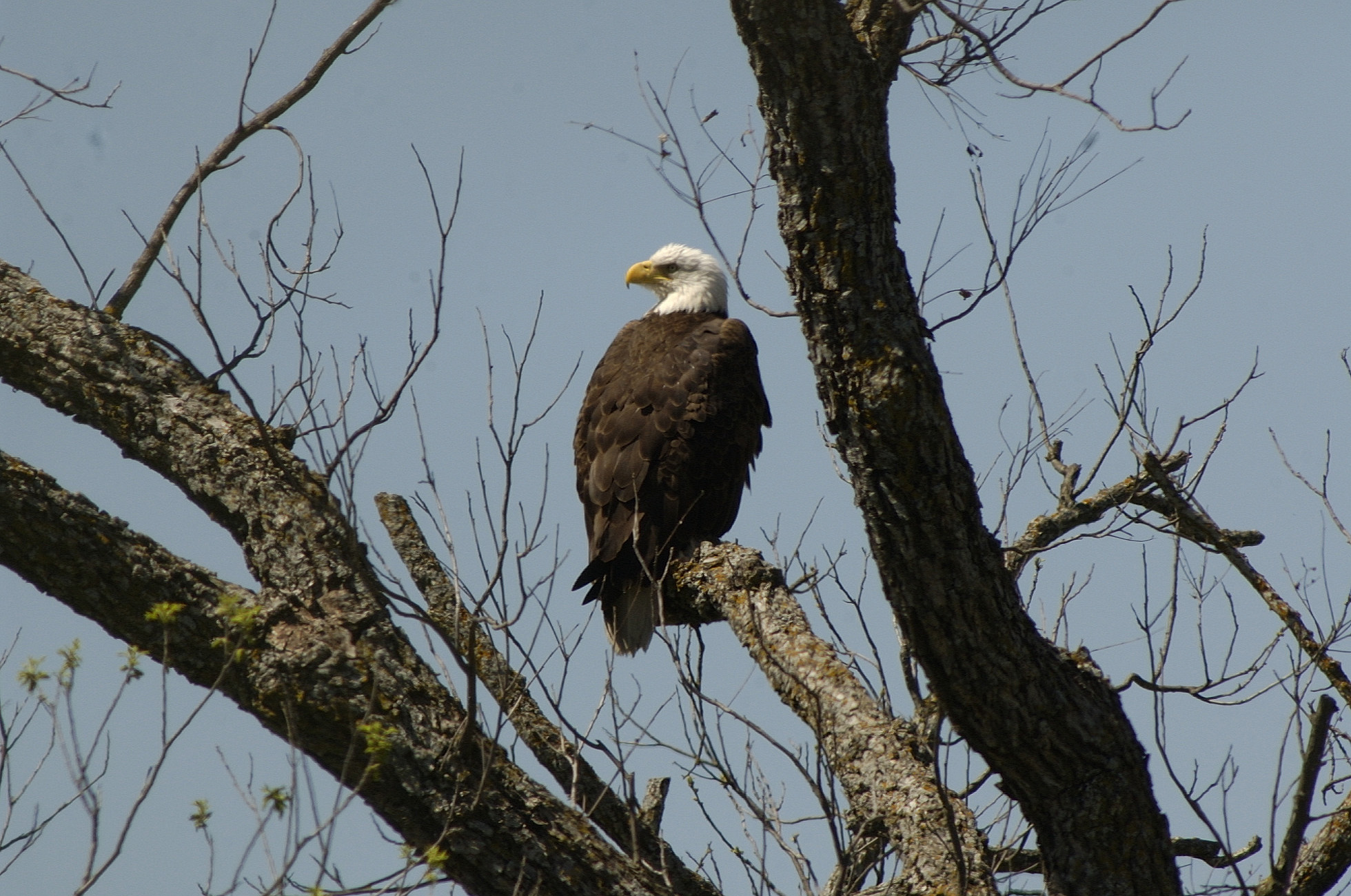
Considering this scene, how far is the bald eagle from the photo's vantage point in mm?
4758

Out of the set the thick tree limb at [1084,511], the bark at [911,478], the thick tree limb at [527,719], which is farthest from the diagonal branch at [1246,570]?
the thick tree limb at [527,719]

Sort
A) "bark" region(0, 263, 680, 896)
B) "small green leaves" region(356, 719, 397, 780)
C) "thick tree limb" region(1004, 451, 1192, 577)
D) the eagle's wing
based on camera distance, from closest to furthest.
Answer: "small green leaves" region(356, 719, 397, 780), "bark" region(0, 263, 680, 896), "thick tree limb" region(1004, 451, 1192, 577), the eagle's wing

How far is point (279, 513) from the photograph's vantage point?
10.7 ft

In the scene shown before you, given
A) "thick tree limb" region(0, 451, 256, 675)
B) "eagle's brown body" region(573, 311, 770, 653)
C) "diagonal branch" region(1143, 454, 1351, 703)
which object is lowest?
"thick tree limb" region(0, 451, 256, 675)

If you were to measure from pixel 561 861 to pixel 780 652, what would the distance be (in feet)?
3.11

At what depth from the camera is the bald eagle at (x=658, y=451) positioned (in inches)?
187

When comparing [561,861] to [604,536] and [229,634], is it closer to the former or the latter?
[229,634]

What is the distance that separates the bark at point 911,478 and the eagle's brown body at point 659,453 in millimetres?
1756

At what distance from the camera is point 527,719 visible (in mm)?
3863

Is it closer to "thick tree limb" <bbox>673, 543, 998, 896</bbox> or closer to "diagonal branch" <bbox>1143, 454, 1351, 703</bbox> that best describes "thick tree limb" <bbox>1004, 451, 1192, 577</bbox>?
"diagonal branch" <bbox>1143, 454, 1351, 703</bbox>

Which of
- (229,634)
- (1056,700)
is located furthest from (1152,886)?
(229,634)

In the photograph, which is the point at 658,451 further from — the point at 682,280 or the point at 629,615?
the point at 682,280

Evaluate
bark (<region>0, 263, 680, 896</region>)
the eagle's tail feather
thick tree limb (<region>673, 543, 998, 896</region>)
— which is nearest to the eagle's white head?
the eagle's tail feather

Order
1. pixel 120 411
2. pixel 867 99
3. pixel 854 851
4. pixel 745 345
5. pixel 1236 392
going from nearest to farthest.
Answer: pixel 867 99
pixel 854 851
pixel 120 411
pixel 1236 392
pixel 745 345
